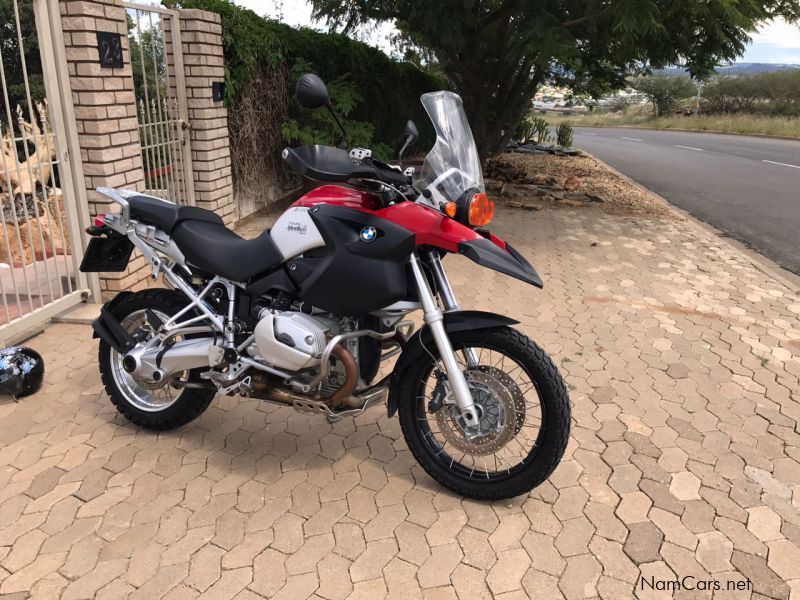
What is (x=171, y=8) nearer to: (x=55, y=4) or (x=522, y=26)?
(x=55, y=4)

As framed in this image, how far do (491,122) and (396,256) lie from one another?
11.1m

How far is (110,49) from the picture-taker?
15.4 feet

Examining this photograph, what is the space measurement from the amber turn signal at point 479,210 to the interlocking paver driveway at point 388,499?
4.22 ft

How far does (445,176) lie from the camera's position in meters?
2.62

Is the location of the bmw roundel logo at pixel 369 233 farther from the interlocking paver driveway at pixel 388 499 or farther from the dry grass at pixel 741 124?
the dry grass at pixel 741 124

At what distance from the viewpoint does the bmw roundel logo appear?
2648mm

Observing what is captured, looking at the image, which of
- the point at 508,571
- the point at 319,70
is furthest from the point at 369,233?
the point at 319,70

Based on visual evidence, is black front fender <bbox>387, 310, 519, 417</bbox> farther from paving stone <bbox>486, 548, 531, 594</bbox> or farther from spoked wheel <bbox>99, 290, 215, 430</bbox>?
spoked wheel <bbox>99, 290, 215, 430</bbox>

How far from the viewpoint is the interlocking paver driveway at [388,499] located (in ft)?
8.09

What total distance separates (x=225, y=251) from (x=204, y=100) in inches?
164

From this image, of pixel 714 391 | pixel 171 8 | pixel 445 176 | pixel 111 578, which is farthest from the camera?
pixel 171 8

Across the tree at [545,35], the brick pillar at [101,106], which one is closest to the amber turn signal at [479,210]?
the brick pillar at [101,106]

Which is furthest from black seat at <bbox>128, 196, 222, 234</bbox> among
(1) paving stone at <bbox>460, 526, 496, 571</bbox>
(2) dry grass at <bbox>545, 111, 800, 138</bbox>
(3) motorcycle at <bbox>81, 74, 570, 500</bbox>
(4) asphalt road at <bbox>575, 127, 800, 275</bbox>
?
(2) dry grass at <bbox>545, 111, 800, 138</bbox>

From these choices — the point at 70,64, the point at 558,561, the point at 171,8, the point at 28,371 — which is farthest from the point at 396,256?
the point at 171,8
